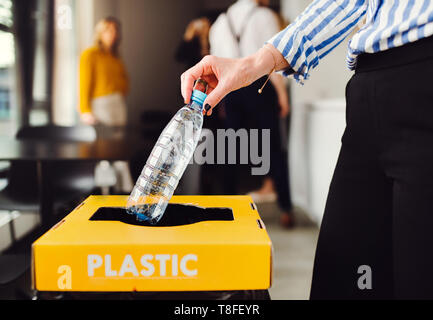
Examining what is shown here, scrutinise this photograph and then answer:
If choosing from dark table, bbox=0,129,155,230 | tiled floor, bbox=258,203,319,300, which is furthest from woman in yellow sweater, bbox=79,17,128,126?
tiled floor, bbox=258,203,319,300

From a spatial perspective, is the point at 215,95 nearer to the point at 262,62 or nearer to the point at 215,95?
the point at 215,95

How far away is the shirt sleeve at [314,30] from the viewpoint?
758 mm

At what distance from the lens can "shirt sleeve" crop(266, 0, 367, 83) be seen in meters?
0.76

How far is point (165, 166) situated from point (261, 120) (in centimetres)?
200

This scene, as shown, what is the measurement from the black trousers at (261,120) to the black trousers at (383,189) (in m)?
2.03

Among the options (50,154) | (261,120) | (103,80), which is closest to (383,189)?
(50,154)

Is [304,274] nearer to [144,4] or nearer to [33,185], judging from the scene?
[33,185]

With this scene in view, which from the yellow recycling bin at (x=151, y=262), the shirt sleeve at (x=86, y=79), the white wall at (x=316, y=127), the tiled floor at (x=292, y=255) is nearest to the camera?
the yellow recycling bin at (x=151, y=262)

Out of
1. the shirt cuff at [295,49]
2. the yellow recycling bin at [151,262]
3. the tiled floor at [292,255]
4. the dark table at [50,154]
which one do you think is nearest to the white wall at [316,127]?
the tiled floor at [292,255]

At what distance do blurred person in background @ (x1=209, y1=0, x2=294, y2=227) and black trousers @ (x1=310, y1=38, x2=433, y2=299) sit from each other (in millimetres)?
1669

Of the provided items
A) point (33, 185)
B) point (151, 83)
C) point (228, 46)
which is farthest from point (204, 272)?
point (151, 83)

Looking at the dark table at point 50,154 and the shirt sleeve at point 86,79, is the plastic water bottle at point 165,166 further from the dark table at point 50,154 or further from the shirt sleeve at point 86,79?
the shirt sleeve at point 86,79

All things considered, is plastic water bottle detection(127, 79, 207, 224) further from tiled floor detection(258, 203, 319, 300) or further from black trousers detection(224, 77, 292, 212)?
black trousers detection(224, 77, 292, 212)

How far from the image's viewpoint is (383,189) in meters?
0.70
